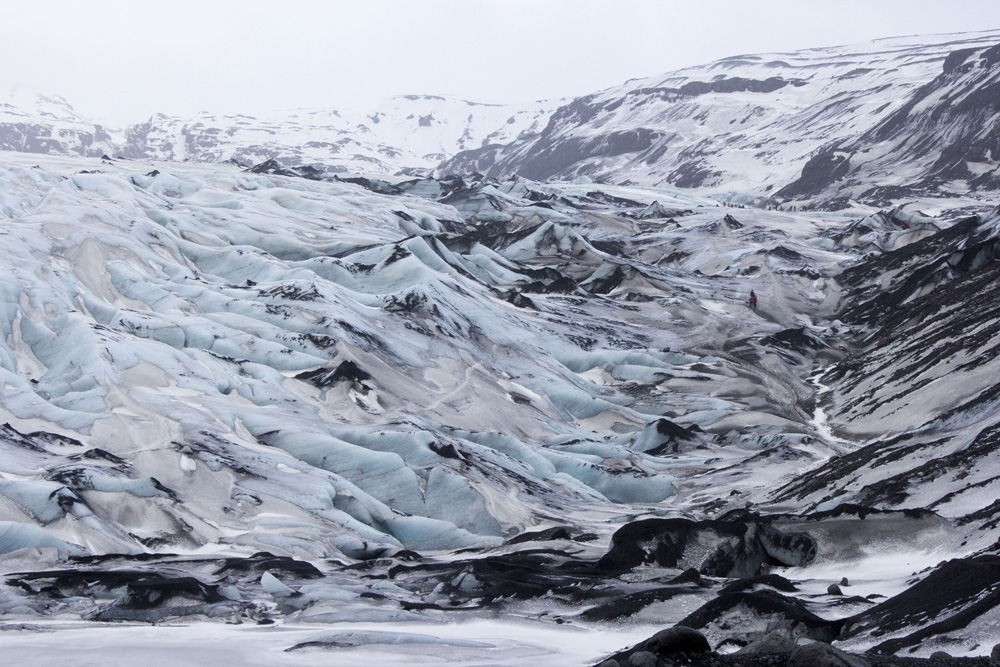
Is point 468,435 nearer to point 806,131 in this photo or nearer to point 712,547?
point 712,547

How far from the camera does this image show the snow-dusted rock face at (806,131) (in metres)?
115

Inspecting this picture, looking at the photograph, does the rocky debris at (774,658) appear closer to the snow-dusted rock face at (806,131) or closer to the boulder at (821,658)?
the boulder at (821,658)

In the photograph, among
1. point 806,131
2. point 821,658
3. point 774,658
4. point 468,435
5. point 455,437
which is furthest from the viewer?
point 806,131

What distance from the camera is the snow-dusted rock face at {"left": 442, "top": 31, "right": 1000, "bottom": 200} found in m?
115

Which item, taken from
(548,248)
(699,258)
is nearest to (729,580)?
(548,248)

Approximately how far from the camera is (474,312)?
42500 millimetres

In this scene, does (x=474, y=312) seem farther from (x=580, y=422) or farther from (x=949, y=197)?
(x=949, y=197)

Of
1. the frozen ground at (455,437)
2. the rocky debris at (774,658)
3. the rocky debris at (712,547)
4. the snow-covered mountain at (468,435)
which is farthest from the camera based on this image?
the rocky debris at (712,547)

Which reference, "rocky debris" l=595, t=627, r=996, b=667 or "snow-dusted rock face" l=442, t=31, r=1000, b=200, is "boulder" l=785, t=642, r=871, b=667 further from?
"snow-dusted rock face" l=442, t=31, r=1000, b=200

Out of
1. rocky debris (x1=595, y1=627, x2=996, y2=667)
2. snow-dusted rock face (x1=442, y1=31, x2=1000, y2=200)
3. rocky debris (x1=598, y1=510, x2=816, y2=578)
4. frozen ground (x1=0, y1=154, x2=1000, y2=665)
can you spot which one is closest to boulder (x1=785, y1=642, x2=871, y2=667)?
rocky debris (x1=595, y1=627, x2=996, y2=667)

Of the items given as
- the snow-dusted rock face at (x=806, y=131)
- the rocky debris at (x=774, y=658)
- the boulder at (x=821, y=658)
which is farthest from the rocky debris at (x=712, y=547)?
the snow-dusted rock face at (x=806, y=131)

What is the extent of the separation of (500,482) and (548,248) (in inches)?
1392

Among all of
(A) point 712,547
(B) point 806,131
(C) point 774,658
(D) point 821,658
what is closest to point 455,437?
(A) point 712,547

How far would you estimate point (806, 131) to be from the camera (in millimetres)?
143500
